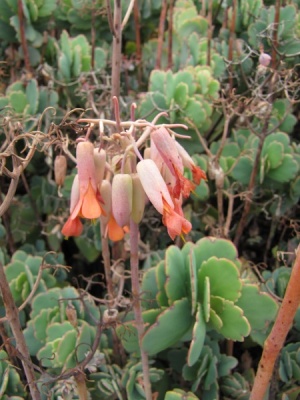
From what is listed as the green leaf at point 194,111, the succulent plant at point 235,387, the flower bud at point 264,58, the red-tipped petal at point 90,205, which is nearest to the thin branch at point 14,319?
the red-tipped petal at point 90,205

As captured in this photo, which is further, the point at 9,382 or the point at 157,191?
the point at 9,382

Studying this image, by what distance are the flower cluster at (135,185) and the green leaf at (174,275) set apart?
0.20 m

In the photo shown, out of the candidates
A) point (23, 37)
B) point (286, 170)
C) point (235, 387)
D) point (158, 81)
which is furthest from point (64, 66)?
point (235, 387)

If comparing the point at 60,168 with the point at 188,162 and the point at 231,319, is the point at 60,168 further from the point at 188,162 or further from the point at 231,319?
the point at 231,319

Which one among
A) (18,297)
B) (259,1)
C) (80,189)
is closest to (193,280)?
(80,189)

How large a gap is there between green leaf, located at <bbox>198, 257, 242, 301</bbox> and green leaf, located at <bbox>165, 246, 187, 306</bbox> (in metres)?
0.04

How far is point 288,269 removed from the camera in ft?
3.36

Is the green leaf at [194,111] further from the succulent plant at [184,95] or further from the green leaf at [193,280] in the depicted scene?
the green leaf at [193,280]

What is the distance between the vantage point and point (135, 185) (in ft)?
2.29

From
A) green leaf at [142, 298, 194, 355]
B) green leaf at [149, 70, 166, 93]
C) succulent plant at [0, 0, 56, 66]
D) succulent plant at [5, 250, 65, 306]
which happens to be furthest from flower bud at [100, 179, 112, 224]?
succulent plant at [0, 0, 56, 66]

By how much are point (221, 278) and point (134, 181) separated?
11.0 inches

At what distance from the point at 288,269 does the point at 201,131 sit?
1.33 feet

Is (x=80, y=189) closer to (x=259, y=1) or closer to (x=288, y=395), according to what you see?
(x=288, y=395)

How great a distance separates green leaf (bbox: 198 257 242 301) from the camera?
87cm
